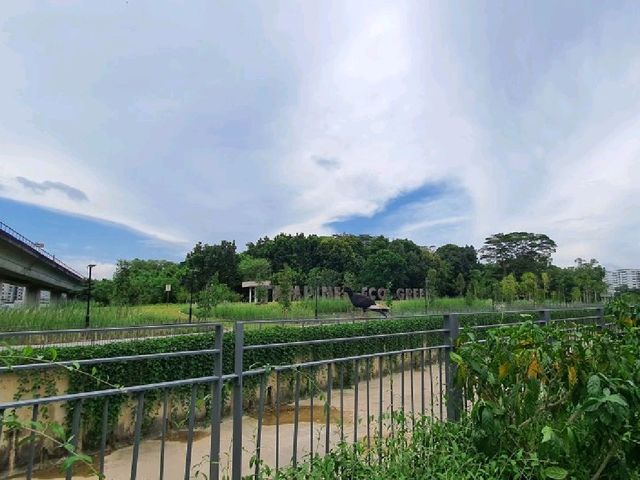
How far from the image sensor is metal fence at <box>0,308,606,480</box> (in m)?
1.65

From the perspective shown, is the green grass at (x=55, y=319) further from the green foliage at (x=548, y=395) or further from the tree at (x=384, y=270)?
the tree at (x=384, y=270)

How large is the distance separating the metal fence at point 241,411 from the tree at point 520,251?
1684 inches

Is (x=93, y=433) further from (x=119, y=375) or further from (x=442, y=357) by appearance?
(x=442, y=357)

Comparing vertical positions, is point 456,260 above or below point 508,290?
above

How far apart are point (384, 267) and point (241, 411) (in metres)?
Answer: 37.6

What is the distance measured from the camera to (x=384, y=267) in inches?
1535

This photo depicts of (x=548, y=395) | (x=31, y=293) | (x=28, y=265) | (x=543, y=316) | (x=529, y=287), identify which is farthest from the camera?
(x=529, y=287)

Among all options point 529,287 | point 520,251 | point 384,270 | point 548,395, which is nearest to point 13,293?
point 384,270

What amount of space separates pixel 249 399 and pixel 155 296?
24826mm

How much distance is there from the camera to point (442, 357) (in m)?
2.88

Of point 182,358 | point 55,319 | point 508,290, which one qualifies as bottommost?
point 182,358

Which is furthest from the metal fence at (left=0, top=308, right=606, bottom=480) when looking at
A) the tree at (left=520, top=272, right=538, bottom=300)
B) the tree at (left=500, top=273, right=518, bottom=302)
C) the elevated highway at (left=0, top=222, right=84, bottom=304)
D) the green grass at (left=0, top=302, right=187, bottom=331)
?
the tree at (left=520, top=272, right=538, bottom=300)

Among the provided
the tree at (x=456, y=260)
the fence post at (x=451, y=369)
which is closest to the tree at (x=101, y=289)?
the fence post at (x=451, y=369)

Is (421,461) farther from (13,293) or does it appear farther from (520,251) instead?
(520,251)
